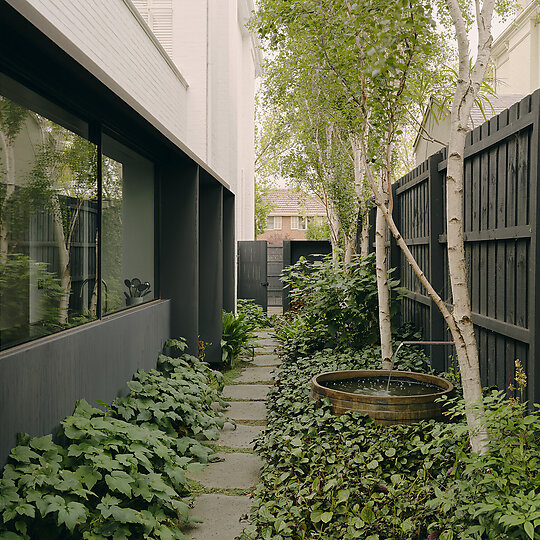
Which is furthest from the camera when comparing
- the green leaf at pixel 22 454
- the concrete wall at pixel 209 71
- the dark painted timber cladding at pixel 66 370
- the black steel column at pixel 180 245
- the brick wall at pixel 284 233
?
the brick wall at pixel 284 233

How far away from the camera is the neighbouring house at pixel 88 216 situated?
2727 mm

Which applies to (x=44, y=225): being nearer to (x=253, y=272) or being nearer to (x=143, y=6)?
(x=143, y=6)

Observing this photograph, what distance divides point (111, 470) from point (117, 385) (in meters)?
1.37

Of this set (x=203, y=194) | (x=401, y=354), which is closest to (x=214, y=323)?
(x=203, y=194)

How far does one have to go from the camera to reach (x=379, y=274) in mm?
5047

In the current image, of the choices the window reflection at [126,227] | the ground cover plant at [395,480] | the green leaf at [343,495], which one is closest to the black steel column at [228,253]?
the window reflection at [126,227]

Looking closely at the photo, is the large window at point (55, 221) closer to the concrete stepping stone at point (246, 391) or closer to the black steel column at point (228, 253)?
the concrete stepping stone at point (246, 391)

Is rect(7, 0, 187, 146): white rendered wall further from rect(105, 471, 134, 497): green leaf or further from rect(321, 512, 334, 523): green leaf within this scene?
rect(321, 512, 334, 523): green leaf

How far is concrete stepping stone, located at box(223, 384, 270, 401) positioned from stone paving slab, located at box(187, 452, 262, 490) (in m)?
1.81

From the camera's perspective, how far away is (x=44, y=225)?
3156 millimetres

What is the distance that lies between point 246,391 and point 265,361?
2048 millimetres

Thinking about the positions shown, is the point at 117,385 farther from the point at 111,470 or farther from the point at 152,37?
the point at 152,37

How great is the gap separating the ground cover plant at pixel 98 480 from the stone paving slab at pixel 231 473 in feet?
0.58

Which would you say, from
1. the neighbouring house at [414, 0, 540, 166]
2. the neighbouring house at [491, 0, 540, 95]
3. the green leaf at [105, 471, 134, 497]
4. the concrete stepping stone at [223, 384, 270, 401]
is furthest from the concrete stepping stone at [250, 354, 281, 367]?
the neighbouring house at [491, 0, 540, 95]
